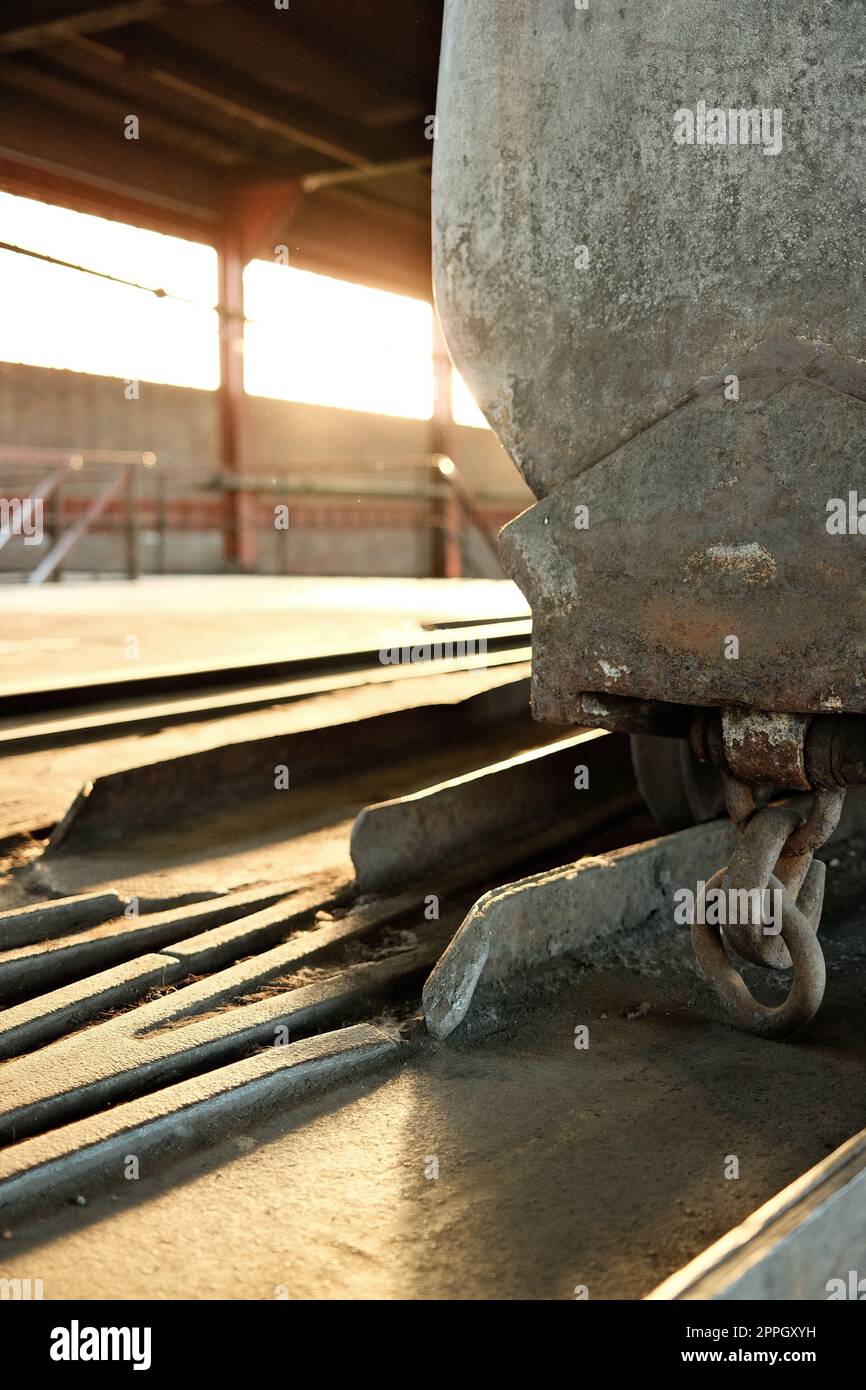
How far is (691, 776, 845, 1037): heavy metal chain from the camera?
1.71 m

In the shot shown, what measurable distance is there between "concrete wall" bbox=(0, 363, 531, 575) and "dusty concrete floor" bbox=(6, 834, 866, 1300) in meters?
9.51

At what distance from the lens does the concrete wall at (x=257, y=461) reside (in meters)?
12.9

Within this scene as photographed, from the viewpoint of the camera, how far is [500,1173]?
142cm

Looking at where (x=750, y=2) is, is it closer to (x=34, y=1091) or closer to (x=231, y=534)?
(x=34, y=1091)

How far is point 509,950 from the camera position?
1.87 metres

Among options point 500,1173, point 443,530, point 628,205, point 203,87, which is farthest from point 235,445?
point 500,1173

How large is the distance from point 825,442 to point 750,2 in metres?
0.61

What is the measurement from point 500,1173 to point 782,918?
550 millimetres

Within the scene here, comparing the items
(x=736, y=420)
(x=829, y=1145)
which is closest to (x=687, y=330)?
(x=736, y=420)

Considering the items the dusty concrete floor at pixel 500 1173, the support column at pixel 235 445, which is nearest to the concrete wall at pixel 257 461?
the support column at pixel 235 445

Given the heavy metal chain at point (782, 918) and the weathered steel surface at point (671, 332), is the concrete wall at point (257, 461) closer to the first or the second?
the weathered steel surface at point (671, 332)

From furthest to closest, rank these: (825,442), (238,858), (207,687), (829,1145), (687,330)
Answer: (207,687) < (238,858) < (687,330) < (825,442) < (829,1145)
